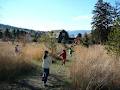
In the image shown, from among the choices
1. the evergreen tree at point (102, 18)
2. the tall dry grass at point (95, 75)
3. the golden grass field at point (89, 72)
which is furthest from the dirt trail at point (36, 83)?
the evergreen tree at point (102, 18)

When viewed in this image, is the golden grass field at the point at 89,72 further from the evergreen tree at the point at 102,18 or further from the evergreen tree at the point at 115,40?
the evergreen tree at the point at 102,18

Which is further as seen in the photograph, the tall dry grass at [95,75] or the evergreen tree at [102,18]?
the evergreen tree at [102,18]

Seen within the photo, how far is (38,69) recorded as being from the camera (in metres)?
18.9

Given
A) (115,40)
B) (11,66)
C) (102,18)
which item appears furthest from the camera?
(102,18)

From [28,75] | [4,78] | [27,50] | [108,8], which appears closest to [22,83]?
[4,78]

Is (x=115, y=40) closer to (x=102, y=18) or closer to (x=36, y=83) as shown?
(x=36, y=83)

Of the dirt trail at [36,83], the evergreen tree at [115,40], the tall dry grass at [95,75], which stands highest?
the evergreen tree at [115,40]

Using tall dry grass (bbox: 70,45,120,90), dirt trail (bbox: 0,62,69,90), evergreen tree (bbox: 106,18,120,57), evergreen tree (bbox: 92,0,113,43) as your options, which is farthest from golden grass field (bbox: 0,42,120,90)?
evergreen tree (bbox: 92,0,113,43)

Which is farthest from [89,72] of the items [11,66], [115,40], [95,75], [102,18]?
[102,18]

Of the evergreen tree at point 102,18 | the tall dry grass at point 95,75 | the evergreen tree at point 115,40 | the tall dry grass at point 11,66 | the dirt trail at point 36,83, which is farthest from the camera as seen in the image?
the evergreen tree at point 102,18

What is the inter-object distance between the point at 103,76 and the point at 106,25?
6091 cm

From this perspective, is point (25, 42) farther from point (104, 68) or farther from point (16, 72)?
point (104, 68)

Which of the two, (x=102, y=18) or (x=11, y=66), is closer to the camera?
(x=11, y=66)

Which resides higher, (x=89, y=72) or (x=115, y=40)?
(x=115, y=40)
